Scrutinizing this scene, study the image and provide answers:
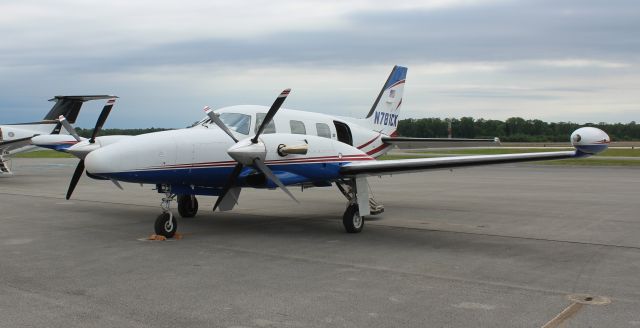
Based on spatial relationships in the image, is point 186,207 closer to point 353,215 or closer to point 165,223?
point 165,223

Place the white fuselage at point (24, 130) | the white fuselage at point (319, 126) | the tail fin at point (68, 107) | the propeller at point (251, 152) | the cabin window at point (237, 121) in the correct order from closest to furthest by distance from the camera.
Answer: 1. the propeller at point (251, 152)
2. the cabin window at point (237, 121)
3. the white fuselage at point (319, 126)
4. the white fuselage at point (24, 130)
5. the tail fin at point (68, 107)

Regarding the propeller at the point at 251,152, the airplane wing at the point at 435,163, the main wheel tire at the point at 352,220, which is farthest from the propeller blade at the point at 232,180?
the main wheel tire at the point at 352,220

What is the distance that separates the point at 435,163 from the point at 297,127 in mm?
3095

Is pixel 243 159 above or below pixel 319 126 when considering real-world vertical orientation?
below

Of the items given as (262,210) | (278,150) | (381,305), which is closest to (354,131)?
(262,210)

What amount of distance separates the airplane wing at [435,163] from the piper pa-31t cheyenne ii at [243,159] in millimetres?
18

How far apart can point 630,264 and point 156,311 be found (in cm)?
680

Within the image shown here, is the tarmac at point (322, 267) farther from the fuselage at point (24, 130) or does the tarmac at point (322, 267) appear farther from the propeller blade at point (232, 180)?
the fuselage at point (24, 130)

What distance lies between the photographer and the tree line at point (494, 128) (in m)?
90.1

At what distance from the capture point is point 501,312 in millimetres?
5969

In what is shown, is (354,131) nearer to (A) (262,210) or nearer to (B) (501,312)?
(A) (262,210)

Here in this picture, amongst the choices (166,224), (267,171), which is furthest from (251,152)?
(166,224)

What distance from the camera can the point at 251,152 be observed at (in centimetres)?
980

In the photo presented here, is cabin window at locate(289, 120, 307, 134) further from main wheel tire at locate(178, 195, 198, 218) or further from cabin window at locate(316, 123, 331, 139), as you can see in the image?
main wheel tire at locate(178, 195, 198, 218)
